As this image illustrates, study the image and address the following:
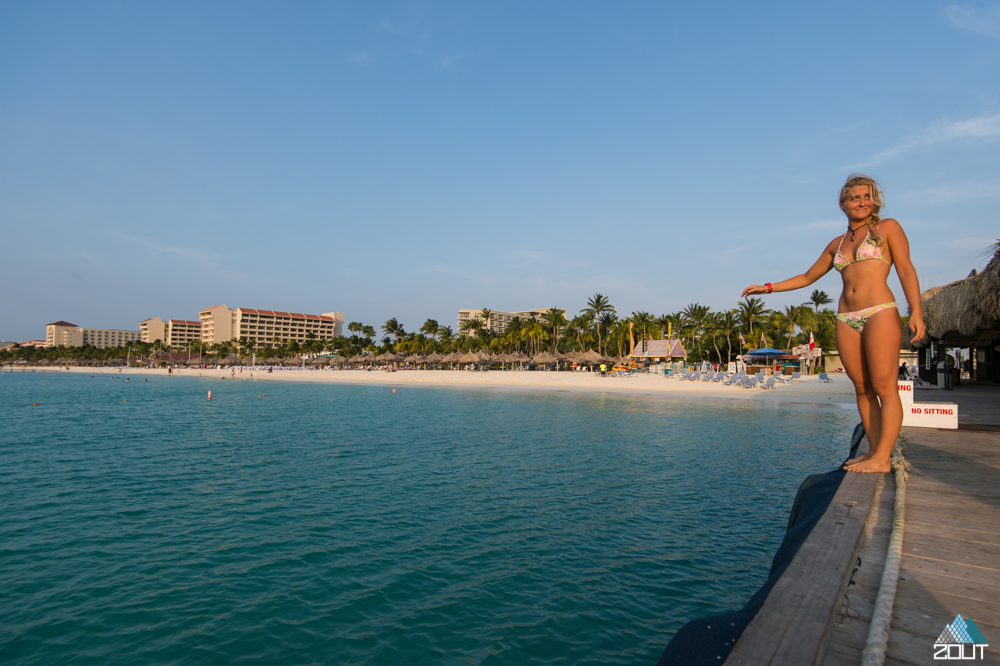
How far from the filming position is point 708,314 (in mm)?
76500

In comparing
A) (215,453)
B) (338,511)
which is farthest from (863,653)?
(215,453)

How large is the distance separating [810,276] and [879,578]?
10.1ft

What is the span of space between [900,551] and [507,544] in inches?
190

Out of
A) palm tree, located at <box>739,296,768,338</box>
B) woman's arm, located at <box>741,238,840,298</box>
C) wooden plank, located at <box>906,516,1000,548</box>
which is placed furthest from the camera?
palm tree, located at <box>739,296,768,338</box>

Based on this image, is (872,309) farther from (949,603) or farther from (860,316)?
(949,603)

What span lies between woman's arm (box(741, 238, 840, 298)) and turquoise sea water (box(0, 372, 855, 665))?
3037 mm

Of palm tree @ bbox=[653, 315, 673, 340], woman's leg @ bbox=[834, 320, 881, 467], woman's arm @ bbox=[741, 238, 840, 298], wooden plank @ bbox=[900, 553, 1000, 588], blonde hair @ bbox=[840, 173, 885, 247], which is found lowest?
wooden plank @ bbox=[900, 553, 1000, 588]

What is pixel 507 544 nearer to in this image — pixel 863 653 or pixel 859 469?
pixel 859 469

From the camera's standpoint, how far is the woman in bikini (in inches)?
152

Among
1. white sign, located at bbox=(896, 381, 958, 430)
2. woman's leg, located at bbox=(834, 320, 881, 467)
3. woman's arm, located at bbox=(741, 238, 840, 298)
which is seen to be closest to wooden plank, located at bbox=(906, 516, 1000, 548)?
woman's leg, located at bbox=(834, 320, 881, 467)

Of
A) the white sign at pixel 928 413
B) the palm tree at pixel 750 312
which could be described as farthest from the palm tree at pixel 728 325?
the white sign at pixel 928 413

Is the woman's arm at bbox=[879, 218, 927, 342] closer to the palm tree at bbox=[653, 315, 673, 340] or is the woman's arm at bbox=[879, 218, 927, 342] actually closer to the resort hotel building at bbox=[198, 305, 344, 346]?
the palm tree at bbox=[653, 315, 673, 340]

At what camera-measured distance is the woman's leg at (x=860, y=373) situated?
13.3ft

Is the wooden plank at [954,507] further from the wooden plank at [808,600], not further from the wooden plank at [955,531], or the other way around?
the wooden plank at [808,600]
